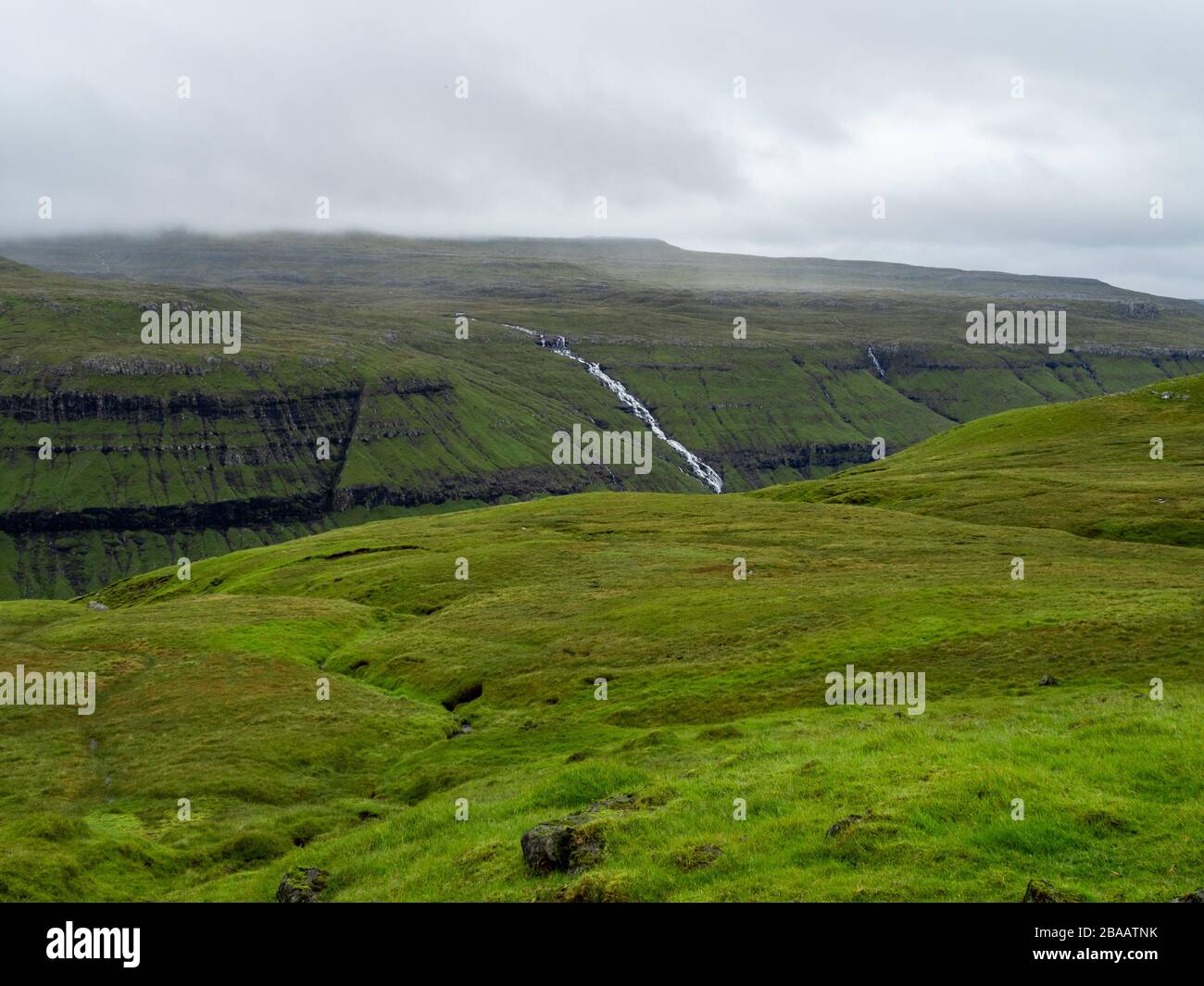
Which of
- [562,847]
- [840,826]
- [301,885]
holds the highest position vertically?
[840,826]

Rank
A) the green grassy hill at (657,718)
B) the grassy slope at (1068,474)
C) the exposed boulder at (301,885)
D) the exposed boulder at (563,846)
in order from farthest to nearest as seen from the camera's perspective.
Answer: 1. the grassy slope at (1068,474)
2. the exposed boulder at (301,885)
3. the exposed boulder at (563,846)
4. the green grassy hill at (657,718)

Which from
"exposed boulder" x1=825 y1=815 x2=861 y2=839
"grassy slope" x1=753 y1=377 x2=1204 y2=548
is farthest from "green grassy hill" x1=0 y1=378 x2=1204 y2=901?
"grassy slope" x1=753 y1=377 x2=1204 y2=548

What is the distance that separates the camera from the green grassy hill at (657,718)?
25484mm

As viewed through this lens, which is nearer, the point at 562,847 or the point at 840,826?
the point at 840,826

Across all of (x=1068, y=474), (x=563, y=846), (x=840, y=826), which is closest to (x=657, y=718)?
(x=563, y=846)

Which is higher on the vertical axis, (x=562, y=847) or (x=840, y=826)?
(x=840, y=826)

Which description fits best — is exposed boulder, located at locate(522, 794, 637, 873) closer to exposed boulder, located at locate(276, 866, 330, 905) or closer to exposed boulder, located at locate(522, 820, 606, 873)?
exposed boulder, located at locate(522, 820, 606, 873)

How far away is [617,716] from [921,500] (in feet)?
278

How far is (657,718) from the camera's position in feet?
184

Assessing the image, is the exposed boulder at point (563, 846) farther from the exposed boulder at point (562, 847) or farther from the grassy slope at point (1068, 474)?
the grassy slope at point (1068, 474)

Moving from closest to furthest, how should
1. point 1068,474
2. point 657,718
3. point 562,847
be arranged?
point 562,847
point 657,718
point 1068,474

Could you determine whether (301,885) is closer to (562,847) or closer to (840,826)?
(562,847)

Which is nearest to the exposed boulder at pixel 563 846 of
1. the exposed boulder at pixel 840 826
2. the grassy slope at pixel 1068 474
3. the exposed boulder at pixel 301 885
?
the exposed boulder at pixel 840 826
